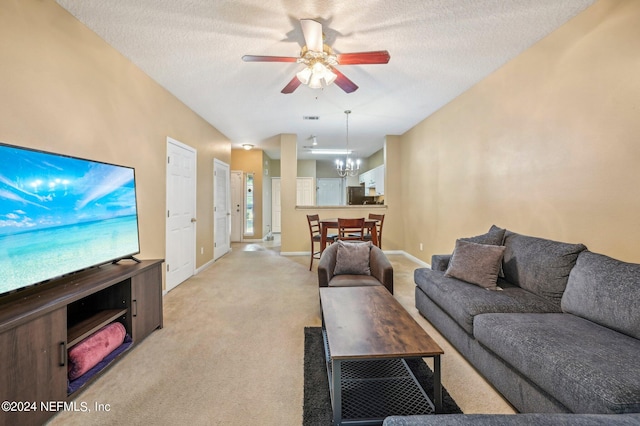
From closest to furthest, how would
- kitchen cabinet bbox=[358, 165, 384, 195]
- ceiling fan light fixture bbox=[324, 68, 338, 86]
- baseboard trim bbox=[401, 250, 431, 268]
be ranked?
ceiling fan light fixture bbox=[324, 68, 338, 86], baseboard trim bbox=[401, 250, 431, 268], kitchen cabinet bbox=[358, 165, 384, 195]

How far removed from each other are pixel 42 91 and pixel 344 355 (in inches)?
107

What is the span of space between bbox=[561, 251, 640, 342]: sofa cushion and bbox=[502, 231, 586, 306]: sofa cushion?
0.10 metres

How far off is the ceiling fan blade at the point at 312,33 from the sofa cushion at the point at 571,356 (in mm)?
2427

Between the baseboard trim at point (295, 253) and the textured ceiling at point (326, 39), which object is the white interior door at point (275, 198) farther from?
the textured ceiling at point (326, 39)

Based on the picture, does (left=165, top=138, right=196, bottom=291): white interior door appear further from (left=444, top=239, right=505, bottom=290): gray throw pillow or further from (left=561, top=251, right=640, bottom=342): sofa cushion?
(left=561, top=251, right=640, bottom=342): sofa cushion

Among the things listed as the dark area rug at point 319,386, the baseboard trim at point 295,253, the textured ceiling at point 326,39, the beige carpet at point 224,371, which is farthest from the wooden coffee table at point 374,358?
the baseboard trim at point 295,253

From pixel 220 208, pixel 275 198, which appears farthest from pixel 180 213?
pixel 275 198

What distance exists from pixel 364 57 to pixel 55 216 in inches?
100

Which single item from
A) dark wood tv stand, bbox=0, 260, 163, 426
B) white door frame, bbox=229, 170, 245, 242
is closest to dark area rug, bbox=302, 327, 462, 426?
dark wood tv stand, bbox=0, 260, 163, 426

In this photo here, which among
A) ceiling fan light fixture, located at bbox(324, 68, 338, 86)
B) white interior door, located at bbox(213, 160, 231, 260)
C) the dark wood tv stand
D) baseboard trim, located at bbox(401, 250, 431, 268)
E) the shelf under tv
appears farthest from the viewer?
white interior door, located at bbox(213, 160, 231, 260)

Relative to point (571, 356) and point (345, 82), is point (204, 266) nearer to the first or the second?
point (345, 82)

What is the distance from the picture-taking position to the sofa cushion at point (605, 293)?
4.60ft

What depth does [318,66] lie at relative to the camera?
2402 millimetres

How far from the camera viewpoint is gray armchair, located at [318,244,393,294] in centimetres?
255
